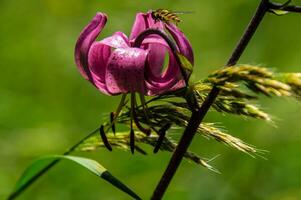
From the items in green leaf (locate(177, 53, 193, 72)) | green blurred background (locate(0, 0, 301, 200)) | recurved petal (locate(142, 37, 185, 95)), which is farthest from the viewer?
green blurred background (locate(0, 0, 301, 200))

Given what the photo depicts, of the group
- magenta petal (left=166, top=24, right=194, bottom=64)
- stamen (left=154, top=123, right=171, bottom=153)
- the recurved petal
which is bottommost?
stamen (left=154, top=123, right=171, bottom=153)

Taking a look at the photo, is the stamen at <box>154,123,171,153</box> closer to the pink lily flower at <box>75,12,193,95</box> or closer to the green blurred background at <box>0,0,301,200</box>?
the pink lily flower at <box>75,12,193,95</box>

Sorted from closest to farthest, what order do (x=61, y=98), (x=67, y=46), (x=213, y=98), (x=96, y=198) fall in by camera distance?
1. (x=213, y=98)
2. (x=96, y=198)
3. (x=61, y=98)
4. (x=67, y=46)

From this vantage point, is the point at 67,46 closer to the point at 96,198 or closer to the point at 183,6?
the point at 183,6

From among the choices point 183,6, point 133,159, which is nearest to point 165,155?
point 133,159

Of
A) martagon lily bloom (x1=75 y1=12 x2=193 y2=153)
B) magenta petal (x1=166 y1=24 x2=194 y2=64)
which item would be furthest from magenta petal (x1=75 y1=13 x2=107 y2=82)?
magenta petal (x1=166 y1=24 x2=194 y2=64)

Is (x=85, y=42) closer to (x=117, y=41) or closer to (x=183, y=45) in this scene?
(x=117, y=41)

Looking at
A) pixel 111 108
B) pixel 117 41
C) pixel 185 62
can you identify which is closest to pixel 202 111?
pixel 185 62

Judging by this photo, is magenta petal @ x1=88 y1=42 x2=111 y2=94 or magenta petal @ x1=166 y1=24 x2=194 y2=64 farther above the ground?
magenta petal @ x1=166 y1=24 x2=194 y2=64
